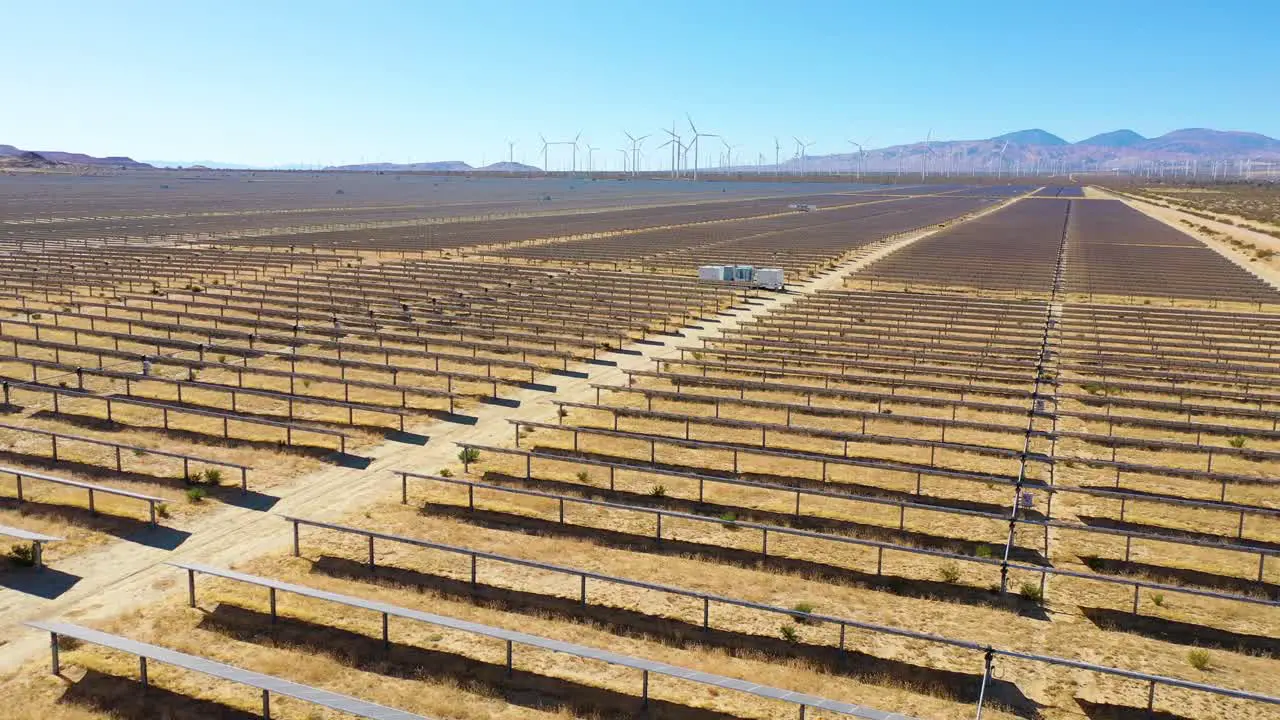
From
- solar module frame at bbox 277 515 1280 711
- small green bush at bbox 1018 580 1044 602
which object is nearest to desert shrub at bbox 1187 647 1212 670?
solar module frame at bbox 277 515 1280 711

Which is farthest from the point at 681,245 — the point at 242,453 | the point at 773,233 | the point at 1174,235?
the point at 242,453

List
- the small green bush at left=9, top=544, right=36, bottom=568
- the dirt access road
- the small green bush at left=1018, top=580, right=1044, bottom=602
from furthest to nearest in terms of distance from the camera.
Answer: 1. the small green bush at left=9, top=544, right=36, bottom=568
2. the small green bush at left=1018, top=580, right=1044, bottom=602
3. the dirt access road

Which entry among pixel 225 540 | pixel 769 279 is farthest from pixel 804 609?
pixel 769 279

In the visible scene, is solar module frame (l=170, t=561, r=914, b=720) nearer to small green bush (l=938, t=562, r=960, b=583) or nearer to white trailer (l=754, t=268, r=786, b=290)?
small green bush (l=938, t=562, r=960, b=583)

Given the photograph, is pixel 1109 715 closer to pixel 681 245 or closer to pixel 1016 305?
pixel 1016 305

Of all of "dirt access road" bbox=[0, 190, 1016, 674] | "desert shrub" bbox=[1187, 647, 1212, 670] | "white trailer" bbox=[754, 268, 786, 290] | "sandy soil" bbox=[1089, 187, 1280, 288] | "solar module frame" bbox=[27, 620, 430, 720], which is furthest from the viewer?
"sandy soil" bbox=[1089, 187, 1280, 288]
